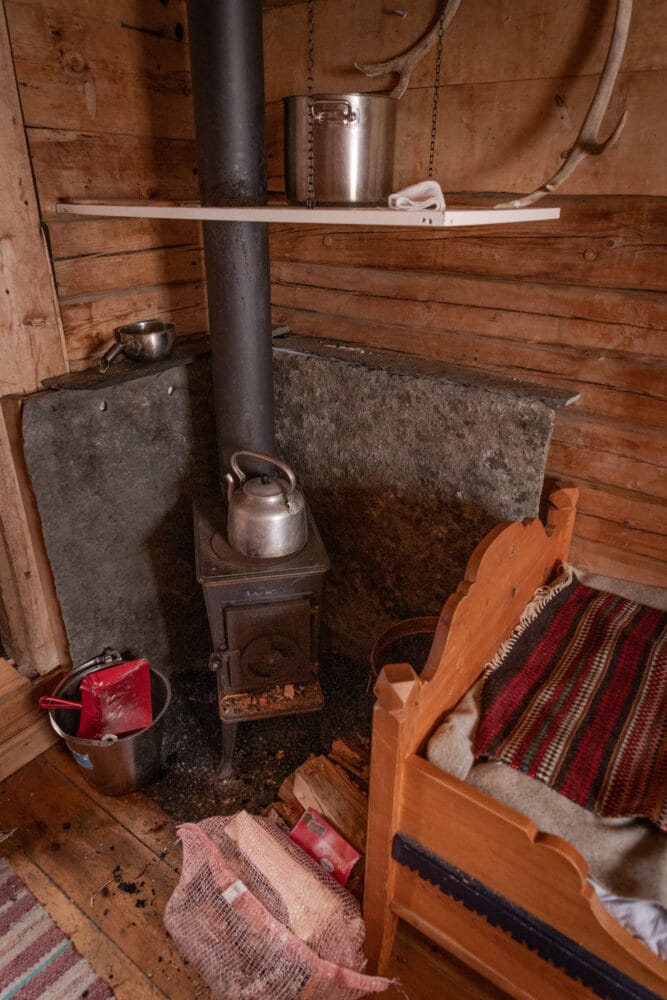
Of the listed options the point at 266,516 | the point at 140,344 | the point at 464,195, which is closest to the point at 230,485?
the point at 266,516

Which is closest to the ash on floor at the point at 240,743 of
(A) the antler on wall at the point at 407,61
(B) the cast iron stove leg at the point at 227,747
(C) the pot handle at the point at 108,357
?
(B) the cast iron stove leg at the point at 227,747

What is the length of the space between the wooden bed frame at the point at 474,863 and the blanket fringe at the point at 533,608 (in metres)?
0.04

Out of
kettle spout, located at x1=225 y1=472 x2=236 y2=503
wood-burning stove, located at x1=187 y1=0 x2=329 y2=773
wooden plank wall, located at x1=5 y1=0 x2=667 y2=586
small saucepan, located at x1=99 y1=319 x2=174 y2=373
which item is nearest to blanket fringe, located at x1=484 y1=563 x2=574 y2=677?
wooden plank wall, located at x1=5 y1=0 x2=667 y2=586

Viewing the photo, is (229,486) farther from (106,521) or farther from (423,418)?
(423,418)

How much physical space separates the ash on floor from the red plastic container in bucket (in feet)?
0.38

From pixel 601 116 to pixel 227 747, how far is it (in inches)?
94.3

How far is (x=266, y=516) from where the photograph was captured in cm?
217

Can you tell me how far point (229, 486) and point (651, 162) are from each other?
166cm

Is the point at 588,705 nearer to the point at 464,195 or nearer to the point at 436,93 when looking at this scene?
the point at 464,195

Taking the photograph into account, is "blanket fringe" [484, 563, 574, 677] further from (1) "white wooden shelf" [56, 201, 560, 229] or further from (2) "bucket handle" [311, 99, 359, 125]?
(2) "bucket handle" [311, 99, 359, 125]

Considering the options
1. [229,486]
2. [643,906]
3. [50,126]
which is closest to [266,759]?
[229,486]

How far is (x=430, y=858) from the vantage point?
159 cm

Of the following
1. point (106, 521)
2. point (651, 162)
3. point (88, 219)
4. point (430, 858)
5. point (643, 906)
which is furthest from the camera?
point (106, 521)

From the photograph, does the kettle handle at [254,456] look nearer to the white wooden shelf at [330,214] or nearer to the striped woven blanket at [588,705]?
the white wooden shelf at [330,214]
